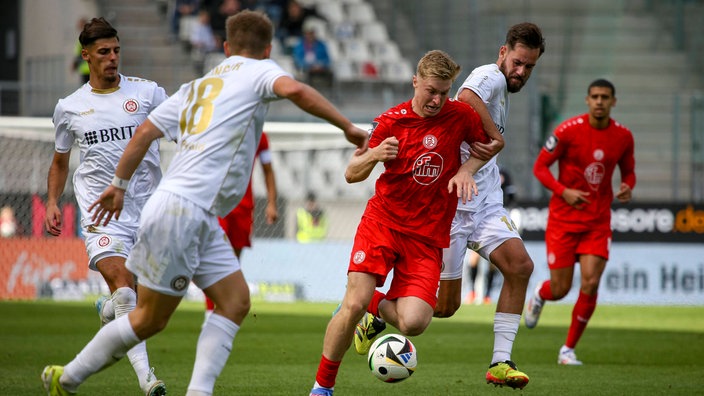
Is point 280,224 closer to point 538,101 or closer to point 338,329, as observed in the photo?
point 538,101

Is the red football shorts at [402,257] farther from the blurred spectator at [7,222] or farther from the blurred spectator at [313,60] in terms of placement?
the blurred spectator at [313,60]

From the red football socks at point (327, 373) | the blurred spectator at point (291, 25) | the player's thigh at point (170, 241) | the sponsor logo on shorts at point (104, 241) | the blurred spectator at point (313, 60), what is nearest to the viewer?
the player's thigh at point (170, 241)

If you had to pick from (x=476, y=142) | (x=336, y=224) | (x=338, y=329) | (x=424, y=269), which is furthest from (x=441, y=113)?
(x=336, y=224)

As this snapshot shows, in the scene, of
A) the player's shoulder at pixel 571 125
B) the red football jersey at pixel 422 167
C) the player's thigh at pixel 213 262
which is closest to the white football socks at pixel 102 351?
the player's thigh at pixel 213 262

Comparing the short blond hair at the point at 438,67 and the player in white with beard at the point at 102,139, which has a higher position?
Result: the short blond hair at the point at 438,67

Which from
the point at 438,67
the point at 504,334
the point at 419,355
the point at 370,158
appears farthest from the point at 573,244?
the point at 370,158

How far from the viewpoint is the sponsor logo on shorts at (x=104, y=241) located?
7.42m

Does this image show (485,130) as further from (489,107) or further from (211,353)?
(211,353)

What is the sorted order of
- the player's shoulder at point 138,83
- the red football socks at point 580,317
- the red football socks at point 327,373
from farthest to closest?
the red football socks at point 580,317 < the player's shoulder at point 138,83 < the red football socks at point 327,373

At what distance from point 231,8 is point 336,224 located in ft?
22.1

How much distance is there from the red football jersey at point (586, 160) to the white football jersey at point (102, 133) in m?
4.37

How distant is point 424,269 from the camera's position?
7230 mm

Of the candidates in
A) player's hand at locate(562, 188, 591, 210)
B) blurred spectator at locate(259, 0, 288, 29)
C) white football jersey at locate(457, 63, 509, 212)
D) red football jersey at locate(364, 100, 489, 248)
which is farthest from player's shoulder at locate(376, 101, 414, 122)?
blurred spectator at locate(259, 0, 288, 29)

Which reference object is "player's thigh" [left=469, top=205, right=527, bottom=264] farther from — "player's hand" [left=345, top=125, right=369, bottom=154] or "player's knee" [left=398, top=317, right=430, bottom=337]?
"player's hand" [left=345, top=125, right=369, bottom=154]
